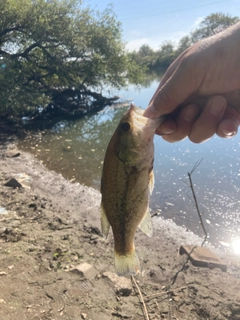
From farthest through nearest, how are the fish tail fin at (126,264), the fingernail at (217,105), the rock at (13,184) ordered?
the rock at (13,184), the fingernail at (217,105), the fish tail fin at (126,264)

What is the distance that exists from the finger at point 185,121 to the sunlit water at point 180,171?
4112 millimetres

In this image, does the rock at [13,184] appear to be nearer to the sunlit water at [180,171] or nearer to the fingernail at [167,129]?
the sunlit water at [180,171]

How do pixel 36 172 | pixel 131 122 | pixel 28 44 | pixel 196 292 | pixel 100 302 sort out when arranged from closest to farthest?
pixel 131 122, pixel 100 302, pixel 196 292, pixel 36 172, pixel 28 44

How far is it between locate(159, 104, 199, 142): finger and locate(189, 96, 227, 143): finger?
42 millimetres

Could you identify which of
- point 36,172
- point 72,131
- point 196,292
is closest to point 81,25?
point 72,131

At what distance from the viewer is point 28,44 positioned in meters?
19.5

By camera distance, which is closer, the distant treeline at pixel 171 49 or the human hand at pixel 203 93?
the human hand at pixel 203 93

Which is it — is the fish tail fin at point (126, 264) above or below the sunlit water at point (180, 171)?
above

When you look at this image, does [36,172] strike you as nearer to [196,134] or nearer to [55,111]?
[196,134]

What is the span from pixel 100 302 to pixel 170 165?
7653mm

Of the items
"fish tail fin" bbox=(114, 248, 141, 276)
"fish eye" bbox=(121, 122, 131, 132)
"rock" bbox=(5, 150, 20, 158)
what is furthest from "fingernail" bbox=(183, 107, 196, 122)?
"rock" bbox=(5, 150, 20, 158)

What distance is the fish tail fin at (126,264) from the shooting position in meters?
2.24

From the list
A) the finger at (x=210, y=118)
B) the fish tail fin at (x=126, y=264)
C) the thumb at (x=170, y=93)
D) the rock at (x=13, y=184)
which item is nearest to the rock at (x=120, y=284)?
the fish tail fin at (x=126, y=264)

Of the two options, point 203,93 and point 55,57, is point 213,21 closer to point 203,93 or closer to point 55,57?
point 55,57
